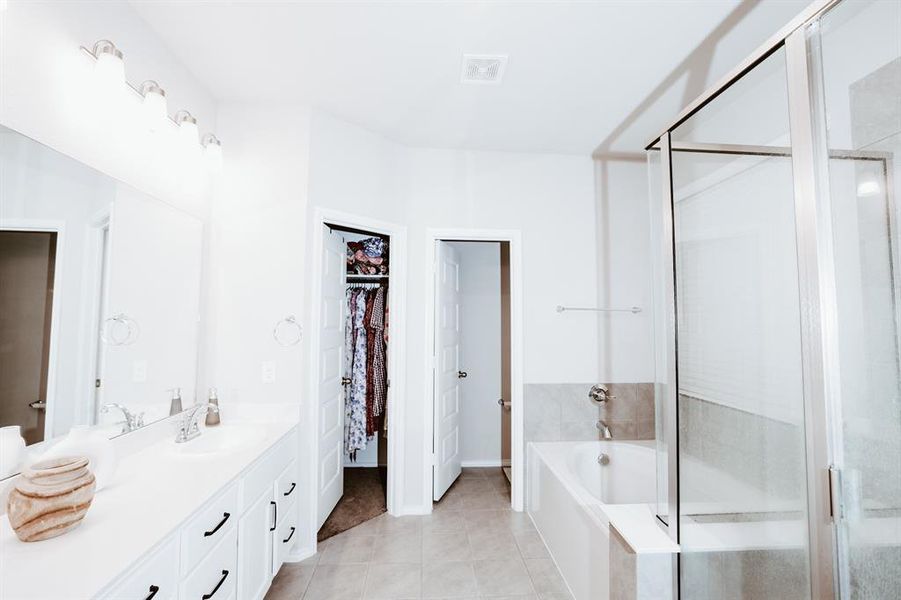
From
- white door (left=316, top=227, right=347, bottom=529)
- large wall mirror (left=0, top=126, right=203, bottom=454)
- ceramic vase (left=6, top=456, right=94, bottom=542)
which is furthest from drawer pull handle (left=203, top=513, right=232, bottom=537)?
white door (left=316, top=227, right=347, bottom=529)

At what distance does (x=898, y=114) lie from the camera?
30.8 inches

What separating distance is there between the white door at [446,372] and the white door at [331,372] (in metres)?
0.73

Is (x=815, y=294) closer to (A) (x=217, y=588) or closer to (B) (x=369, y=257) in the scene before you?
(A) (x=217, y=588)

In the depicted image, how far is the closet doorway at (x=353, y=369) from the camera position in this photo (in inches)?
97.7

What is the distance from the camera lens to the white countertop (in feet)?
→ 2.79

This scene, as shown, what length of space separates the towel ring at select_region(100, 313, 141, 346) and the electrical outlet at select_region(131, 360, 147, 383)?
0.11 metres

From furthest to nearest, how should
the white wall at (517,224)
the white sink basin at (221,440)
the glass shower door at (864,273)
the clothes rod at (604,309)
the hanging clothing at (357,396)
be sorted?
the hanging clothing at (357,396) < the clothes rod at (604,309) < the white wall at (517,224) < the white sink basin at (221,440) < the glass shower door at (864,273)

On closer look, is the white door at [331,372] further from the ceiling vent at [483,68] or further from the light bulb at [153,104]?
the ceiling vent at [483,68]

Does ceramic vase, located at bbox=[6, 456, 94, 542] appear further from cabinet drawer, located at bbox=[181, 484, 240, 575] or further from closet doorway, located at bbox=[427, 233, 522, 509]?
closet doorway, located at bbox=[427, 233, 522, 509]

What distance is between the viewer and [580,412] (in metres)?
3.02

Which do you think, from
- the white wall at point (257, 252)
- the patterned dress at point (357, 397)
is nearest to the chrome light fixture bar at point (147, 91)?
the white wall at point (257, 252)

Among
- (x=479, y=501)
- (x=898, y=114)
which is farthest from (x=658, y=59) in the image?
(x=479, y=501)

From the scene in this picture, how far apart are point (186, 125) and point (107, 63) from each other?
532 mm

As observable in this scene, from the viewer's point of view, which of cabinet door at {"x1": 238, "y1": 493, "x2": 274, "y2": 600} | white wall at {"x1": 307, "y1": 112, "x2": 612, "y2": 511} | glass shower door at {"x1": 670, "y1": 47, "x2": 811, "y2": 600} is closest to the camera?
glass shower door at {"x1": 670, "y1": 47, "x2": 811, "y2": 600}
